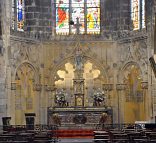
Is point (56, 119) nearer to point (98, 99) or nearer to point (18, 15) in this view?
point (98, 99)

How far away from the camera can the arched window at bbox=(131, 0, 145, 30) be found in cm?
3712

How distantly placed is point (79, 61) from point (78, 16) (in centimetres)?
373

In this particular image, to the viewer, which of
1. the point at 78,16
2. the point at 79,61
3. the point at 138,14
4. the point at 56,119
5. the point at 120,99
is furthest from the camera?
the point at 78,16

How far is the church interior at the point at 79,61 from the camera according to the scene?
3544 centimetres

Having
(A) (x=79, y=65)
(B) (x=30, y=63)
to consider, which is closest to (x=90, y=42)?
(A) (x=79, y=65)

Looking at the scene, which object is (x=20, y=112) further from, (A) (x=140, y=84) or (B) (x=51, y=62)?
(A) (x=140, y=84)

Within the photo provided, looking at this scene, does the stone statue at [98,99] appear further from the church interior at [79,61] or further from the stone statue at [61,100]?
the stone statue at [61,100]

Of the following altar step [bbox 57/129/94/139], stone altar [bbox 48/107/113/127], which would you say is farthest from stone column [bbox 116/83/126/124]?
altar step [bbox 57/129/94/139]

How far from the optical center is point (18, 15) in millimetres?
37625

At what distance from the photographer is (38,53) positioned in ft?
123

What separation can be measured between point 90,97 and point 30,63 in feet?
14.7

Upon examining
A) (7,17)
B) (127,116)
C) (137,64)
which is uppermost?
(7,17)

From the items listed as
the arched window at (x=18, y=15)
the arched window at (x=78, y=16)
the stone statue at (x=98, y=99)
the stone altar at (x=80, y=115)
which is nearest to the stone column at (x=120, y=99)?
the stone statue at (x=98, y=99)

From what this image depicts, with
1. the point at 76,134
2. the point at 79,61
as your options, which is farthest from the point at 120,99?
the point at 76,134
